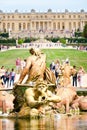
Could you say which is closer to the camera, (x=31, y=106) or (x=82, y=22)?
(x=31, y=106)

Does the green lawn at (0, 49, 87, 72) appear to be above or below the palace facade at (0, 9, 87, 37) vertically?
below

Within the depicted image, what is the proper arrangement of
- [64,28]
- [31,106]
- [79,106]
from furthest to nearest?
[64,28] → [79,106] → [31,106]

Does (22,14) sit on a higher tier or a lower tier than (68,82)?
higher

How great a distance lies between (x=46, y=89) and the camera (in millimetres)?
15203

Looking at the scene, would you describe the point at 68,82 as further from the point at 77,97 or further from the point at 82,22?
the point at 82,22

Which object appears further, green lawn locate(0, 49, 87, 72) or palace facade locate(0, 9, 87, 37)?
palace facade locate(0, 9, 87, 37)

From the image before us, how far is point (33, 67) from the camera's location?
16.7m

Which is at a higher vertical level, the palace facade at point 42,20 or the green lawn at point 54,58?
the palace facade at point 42,20

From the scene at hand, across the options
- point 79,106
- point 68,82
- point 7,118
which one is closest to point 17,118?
point 7,118

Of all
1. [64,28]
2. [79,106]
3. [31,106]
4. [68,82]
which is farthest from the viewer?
[64,28]

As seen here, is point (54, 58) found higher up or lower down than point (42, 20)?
lower down

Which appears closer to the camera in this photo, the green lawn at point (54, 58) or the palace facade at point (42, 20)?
the green lawn at point (54, 58)

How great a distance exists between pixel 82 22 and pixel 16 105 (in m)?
167

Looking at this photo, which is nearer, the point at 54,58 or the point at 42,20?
the point at 54,58
